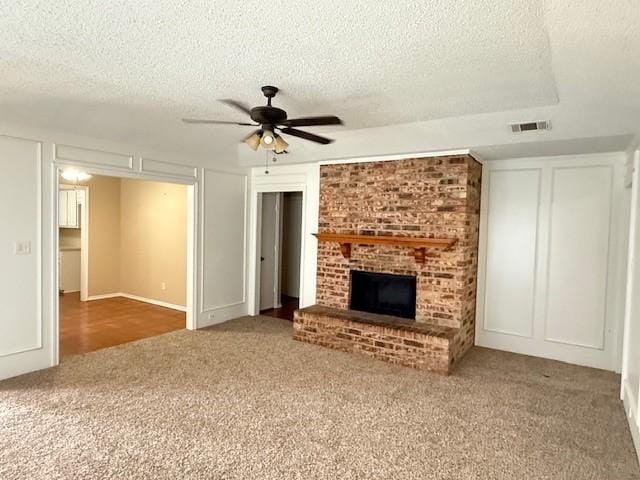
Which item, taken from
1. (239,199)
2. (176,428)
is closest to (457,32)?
(176,428)

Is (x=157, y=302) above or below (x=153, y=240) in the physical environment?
below

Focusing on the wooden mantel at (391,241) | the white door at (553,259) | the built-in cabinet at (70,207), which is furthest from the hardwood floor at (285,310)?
the built-in cabinet at (70,207)

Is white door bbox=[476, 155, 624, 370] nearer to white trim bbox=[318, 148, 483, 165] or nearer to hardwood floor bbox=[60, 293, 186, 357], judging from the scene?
white trim bbox=[318, 148, 483, 165]

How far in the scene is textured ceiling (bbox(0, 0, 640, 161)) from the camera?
1.89 metres

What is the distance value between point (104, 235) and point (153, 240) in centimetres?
115

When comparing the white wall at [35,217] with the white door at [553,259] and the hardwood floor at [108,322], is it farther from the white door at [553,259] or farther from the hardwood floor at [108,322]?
the white door at [553,259]

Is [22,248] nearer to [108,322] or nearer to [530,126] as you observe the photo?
[108,322]

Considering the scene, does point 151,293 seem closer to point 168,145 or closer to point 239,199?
point 239,199

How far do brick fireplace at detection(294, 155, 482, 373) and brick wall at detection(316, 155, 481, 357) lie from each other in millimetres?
11

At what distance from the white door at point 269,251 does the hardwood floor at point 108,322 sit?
1.38 m

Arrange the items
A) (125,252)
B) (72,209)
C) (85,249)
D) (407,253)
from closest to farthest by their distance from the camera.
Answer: (407,253), (85,249), (125,252), (72,209)

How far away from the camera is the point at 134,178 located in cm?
473

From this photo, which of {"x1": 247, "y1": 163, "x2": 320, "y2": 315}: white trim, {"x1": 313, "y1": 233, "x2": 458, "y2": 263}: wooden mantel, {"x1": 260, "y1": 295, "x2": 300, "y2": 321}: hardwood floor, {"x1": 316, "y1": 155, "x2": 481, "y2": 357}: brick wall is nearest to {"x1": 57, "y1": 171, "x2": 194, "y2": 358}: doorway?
{"x1": 247, "y1": 163, "x2": 320, "y2": 315}: white trim

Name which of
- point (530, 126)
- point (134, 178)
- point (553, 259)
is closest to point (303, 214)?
point (134, 178)
